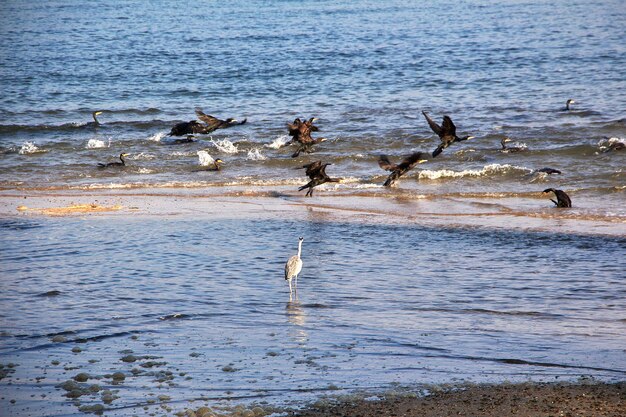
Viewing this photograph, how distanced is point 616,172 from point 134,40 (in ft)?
95.2

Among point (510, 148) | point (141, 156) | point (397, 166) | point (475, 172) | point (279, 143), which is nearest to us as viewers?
point (397, 166)

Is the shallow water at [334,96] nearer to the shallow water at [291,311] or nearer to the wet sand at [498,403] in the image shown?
the shallow water at [291,311]

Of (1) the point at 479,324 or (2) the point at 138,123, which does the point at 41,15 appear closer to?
(2) the point at 138,123

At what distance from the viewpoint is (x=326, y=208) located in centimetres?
1267

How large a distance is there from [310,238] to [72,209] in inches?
143

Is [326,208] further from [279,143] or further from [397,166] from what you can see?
[279,143]

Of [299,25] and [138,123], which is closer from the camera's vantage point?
[138,123]

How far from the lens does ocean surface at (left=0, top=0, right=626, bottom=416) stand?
615 centimetres

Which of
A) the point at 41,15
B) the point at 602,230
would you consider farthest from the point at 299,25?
the point at 602,230

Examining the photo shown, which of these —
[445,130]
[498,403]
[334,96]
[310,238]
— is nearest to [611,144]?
[445,130]

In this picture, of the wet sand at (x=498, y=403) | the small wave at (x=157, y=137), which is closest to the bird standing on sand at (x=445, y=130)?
the small wave at (x=157, y=137)

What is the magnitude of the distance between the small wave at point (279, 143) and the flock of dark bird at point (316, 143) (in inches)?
5.2

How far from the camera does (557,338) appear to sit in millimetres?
6754

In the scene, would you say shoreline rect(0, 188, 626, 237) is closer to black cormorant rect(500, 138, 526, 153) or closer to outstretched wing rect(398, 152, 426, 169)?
outstretched wing rect(398, 152, 426, 169)
